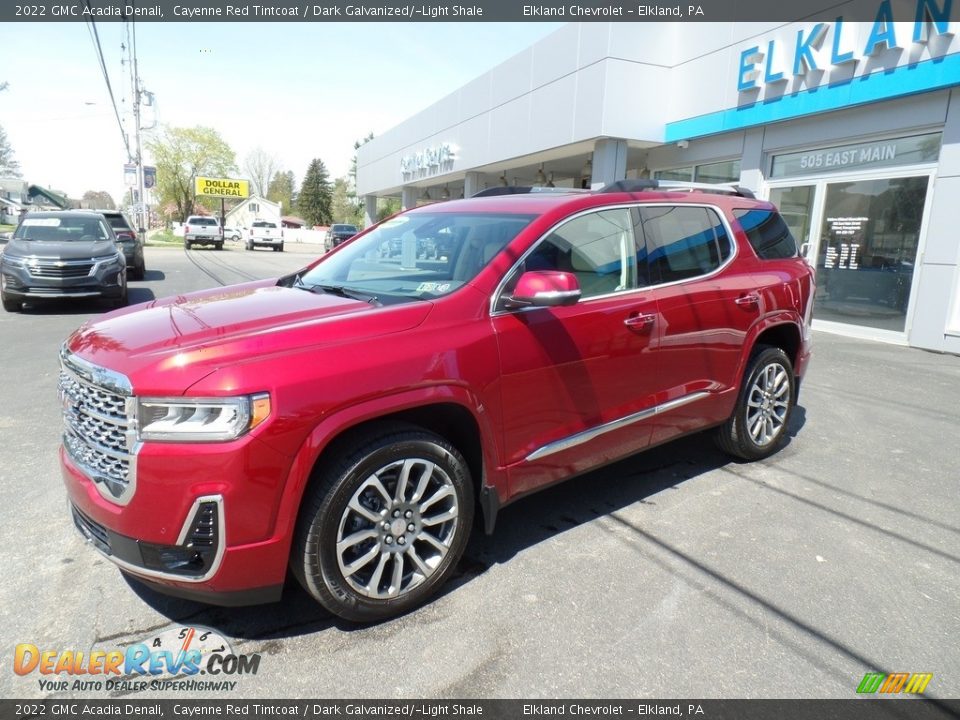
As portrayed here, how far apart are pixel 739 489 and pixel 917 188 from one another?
8.03 metres

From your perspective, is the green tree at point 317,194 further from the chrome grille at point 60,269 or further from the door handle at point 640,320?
the door handle at point 640,320

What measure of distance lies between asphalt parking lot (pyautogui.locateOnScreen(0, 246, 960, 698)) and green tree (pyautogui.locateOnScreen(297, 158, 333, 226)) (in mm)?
91489

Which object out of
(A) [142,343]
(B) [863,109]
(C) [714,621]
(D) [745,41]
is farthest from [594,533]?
(D) [745,41]

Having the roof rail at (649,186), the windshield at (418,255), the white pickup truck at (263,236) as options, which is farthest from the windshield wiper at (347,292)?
the white pickup truck at (263,236)

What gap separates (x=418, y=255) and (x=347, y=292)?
0.56m

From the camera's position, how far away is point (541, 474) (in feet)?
10.5

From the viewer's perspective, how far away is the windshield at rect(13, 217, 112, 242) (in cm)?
1141

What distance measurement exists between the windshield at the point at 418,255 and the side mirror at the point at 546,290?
31 centimetres

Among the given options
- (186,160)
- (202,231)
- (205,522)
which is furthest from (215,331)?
(186,160)

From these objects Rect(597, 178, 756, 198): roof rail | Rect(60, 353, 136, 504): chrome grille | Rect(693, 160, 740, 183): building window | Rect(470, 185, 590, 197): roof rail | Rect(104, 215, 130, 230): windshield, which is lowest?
Rect(60, 353, 136, 504): chrome grille

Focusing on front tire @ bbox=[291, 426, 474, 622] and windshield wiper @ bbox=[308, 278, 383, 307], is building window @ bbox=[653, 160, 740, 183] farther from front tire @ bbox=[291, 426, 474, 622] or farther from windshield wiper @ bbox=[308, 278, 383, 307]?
front tire @ bbox=[291, 426, 474, 622]

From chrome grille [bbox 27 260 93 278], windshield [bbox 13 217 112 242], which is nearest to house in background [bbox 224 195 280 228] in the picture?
windshield [bbox 13 217 112 242]

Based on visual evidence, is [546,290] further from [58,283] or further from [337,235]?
[337,235]

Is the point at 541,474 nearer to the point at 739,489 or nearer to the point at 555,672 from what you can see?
the point at 555,672
